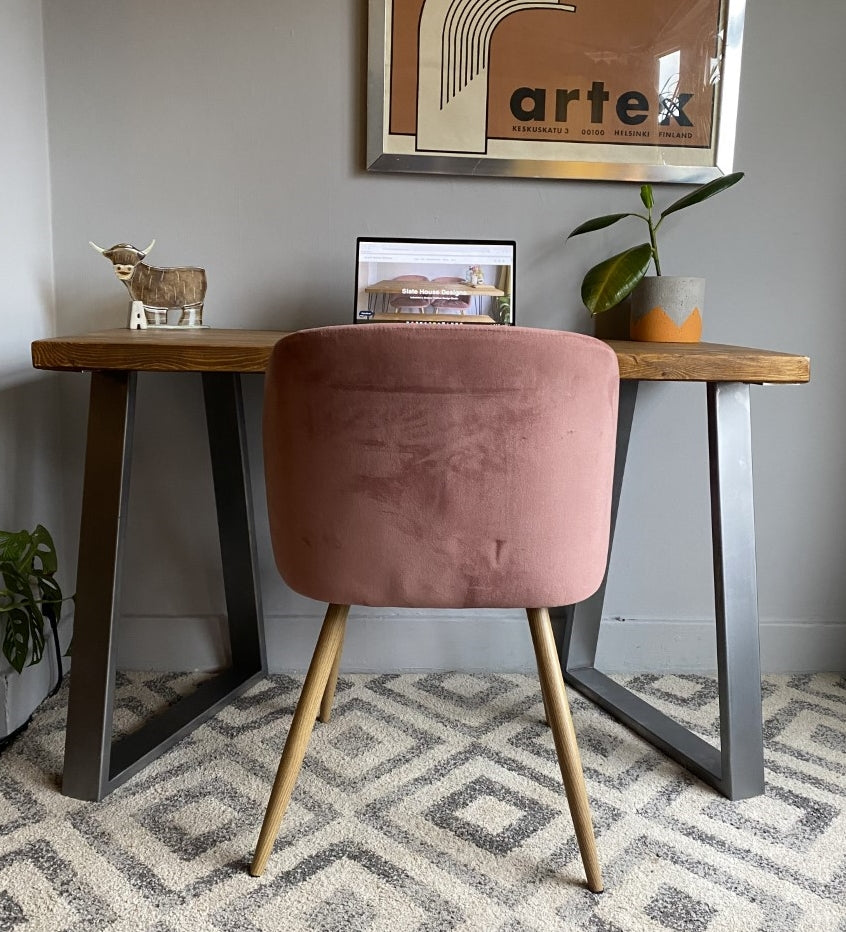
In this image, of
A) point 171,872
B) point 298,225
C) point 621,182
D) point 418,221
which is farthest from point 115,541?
point 621,182

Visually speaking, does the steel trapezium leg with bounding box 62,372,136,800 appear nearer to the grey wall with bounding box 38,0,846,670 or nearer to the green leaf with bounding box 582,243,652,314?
the grey wall with bounding box 38,0,846,670

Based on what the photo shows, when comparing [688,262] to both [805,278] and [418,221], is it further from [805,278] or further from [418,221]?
[418,221]

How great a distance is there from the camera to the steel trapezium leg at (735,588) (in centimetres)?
143

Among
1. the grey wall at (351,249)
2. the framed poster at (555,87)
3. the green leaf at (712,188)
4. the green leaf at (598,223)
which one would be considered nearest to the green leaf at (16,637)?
the grey wall at (351,249)

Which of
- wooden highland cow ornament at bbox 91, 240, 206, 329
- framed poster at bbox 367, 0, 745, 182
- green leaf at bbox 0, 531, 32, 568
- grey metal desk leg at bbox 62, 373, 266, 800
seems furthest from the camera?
framed poster at bbox 367, 0, 745, 182

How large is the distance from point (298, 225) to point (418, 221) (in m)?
0.26

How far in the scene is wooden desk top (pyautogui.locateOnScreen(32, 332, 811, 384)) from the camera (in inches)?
50.5

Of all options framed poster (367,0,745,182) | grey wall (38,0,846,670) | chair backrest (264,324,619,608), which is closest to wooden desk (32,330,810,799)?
chair backrest (264,324,619,608)

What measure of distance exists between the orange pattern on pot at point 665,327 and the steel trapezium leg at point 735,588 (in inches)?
11.7

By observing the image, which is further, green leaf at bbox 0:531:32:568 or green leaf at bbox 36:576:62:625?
green leaf at bbox 36:576:62:625

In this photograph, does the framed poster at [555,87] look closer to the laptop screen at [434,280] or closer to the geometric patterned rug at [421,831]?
the laptop screen at [434,280]

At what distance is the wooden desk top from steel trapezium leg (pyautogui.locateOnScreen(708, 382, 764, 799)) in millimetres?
82

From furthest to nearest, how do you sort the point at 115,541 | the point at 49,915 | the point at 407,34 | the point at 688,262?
the point at 688,262 < the point at 407,34 < the point at 115,541 < the point at 49,915

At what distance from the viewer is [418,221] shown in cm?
183
